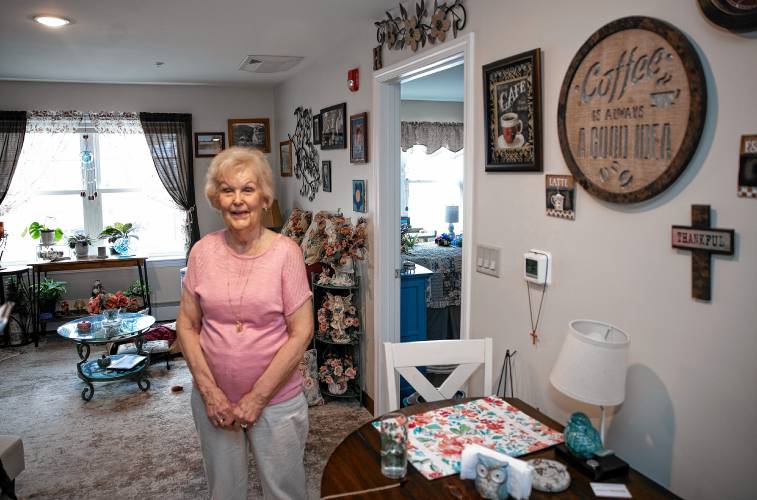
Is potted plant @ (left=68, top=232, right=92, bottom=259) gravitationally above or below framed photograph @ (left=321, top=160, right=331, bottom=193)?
below

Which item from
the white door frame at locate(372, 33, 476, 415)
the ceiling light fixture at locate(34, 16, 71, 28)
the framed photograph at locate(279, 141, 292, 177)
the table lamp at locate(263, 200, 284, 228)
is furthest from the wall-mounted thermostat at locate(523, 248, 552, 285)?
the framed photograph at locate(279, 141, 292, 177)

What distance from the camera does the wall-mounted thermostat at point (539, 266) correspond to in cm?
203

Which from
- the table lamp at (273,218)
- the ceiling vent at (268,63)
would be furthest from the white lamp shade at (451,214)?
the ceiling vent at (268,63)

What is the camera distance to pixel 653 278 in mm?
1595

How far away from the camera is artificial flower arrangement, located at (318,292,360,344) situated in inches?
145

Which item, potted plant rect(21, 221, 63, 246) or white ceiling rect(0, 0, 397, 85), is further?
potted plant rect(21, 221, 63, 246)

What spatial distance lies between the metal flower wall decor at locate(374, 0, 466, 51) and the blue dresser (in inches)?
61.6

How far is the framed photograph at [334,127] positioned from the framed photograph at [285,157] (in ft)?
4.07

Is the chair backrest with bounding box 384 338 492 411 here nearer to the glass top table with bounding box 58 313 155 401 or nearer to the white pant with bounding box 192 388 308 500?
the white pant with bounding box 192 388 308 500

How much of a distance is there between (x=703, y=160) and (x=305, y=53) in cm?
Answer: 337

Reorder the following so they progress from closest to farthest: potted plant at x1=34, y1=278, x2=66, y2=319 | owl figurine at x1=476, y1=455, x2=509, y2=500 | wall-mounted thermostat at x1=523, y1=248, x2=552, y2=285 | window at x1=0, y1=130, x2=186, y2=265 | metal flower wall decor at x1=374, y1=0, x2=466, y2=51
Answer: owl figurine at x1=476, y1=455, x2=509, y2=500
wall-mounted thermostat at x1=523, y1=248, x2=552, y2=285
metal flower wall decor at x1=374, y1=0, x2=466, y2=51
potted plant at x1=34, y1=278, x2=66, y2=319
window at x1=0, y1=130, x2=186, y2=265

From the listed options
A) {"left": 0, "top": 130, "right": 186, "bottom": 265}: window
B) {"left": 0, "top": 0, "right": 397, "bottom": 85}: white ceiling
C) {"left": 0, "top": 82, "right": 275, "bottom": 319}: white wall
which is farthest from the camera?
{"left": 0, "top": 130, "right": 186, "bottom": 265}: window

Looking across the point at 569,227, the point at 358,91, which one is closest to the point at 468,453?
the point at 569,227

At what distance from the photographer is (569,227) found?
1.92m
